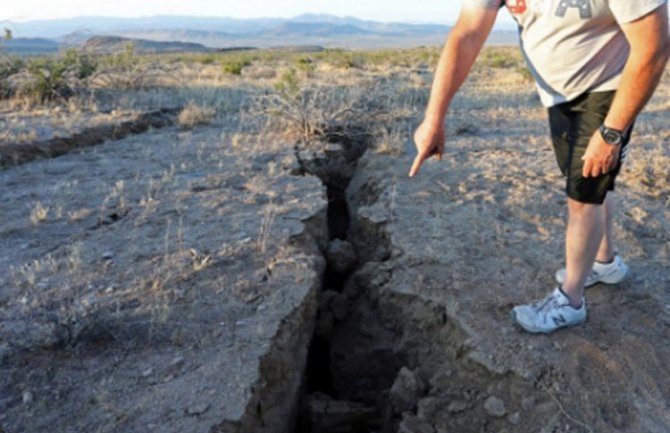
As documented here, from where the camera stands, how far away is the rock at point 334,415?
308 centimetres

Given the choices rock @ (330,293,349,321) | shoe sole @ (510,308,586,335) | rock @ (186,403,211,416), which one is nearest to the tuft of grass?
rock @ (330,293,349,321)

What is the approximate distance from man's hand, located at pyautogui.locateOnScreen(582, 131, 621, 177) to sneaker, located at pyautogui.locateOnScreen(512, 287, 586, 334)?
2.21ft

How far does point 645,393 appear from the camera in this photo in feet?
8.18

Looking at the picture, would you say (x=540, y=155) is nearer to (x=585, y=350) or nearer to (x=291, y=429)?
(x=585, y=350)

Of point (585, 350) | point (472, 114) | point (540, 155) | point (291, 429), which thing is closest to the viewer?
point (585, 350)

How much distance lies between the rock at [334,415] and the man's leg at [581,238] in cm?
118

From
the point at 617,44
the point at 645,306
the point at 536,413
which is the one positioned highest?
the point at 617,44

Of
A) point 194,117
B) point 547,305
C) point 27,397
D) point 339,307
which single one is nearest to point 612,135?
point 547,305

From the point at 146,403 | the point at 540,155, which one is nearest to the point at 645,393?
the point at 146,403

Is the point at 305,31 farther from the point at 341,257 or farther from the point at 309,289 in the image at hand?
A: the point at 309,289

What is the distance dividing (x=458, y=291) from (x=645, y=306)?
2.79 feet

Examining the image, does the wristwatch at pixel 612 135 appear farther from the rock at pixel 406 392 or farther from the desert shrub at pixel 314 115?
the desert shrub at pixel 314 115

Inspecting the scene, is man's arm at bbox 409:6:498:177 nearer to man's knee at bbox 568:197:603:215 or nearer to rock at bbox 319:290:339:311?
man's knee at bbox 568:197:603:215

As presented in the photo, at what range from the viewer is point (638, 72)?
2.05m
